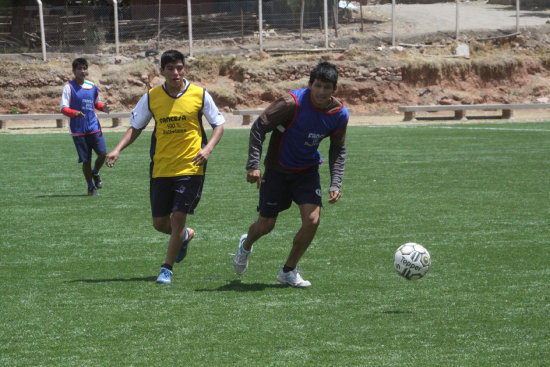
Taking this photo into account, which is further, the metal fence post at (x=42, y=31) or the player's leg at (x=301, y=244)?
the metal fence post at (x=42, y=31)

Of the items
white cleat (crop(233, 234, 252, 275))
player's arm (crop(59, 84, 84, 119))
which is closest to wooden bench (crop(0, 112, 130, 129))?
player's arm (crop(59, 84, 84, 119))

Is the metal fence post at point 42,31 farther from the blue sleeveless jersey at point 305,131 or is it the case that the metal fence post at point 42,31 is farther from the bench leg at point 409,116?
the blue sleeveless jersey at point 305,131

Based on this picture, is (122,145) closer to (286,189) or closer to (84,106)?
(286,189)

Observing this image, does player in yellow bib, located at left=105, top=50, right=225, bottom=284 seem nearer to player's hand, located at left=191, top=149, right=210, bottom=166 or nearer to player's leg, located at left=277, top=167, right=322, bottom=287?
player's hand, located at left=191, top=149, right=210, bottom=166

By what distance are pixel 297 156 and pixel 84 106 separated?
7.47 metres

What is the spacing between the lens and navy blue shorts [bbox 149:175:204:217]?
7273 millimetres

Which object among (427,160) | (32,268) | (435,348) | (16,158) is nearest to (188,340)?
(435,348)

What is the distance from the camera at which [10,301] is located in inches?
258

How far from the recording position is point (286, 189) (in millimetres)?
7105

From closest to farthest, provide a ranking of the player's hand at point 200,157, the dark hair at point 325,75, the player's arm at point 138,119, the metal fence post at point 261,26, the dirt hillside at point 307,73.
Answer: the dark hair at point 325,75
the player's hand at point 200,157
the player's arm at point 138,119
the dirt hillside at point 307,73
the metal fence post at point 261,26

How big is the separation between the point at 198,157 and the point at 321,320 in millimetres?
2046

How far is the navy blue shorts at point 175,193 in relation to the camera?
727 centimetres

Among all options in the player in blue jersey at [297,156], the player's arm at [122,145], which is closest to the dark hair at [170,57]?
the player's arm at [122,145]

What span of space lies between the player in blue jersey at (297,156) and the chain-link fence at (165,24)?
29374 mm
